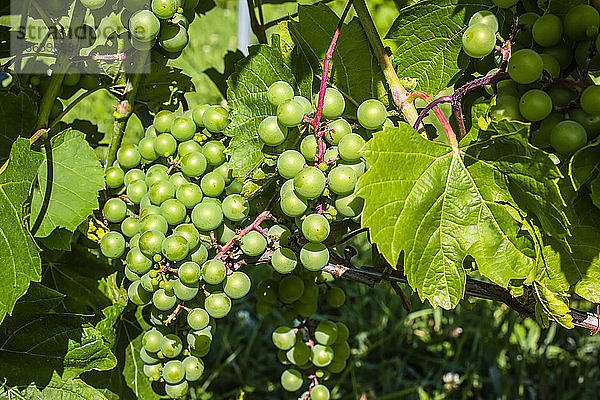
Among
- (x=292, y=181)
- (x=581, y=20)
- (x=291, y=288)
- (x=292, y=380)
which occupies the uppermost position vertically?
(x=581, y=20)

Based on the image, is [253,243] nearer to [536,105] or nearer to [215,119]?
[215,119]

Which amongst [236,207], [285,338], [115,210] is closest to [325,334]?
[285,338]

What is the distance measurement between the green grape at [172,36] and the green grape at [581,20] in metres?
0.68

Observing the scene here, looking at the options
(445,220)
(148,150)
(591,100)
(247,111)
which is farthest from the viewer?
(148,150)

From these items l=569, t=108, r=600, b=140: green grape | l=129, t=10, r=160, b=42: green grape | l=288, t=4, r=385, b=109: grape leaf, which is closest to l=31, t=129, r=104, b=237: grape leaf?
l=129, t=10, r=160, b=42: green grape

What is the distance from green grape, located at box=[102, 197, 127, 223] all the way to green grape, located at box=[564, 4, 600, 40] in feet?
2.81

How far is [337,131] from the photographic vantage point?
3.21 ft

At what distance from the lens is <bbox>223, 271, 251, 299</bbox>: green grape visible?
112cm

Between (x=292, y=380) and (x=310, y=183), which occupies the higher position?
(x=310, y=183)

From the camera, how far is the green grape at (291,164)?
0.96m

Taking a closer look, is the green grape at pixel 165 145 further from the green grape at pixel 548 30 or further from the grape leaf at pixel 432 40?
the green grape at pixel 548 30

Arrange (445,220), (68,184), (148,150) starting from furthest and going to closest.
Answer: (148,150) < (68,184) < (445,220)

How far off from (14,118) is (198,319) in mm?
546

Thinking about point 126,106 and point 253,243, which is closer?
point 253,243
